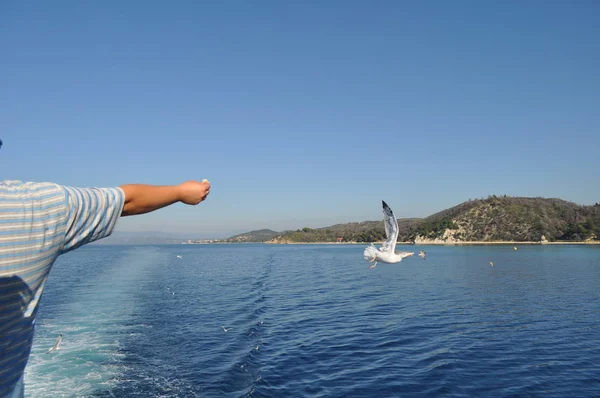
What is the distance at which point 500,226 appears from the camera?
178250mm

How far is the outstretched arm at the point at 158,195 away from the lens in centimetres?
240

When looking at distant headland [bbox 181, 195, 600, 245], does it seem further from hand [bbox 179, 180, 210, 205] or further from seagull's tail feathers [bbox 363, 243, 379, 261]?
hand [bbox 179, 180, 210, 205]

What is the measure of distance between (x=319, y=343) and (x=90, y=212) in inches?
760

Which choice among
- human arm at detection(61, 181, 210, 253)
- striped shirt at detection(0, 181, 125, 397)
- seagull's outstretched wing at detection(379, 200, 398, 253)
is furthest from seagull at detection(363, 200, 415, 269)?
striped shirt at detection(0, 181, 125, 397)

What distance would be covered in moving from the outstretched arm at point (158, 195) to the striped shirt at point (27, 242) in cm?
22

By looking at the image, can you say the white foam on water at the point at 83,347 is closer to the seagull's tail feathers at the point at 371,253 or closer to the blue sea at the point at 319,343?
the blue sea at the point at 319,343

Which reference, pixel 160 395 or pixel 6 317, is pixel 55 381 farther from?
pixel 6 317

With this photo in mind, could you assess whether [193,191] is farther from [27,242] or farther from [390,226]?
[390,226]

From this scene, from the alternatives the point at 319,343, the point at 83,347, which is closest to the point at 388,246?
the point at 319,343

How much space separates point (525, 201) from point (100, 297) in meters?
204

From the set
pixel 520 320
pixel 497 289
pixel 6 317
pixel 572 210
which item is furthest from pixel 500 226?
pixel 6 317

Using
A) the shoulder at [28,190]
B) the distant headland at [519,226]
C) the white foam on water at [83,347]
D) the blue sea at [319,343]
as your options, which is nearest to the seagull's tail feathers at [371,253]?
the blue sea at [319,343]

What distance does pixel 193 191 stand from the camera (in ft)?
8.69

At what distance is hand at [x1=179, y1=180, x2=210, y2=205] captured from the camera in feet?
8.56
